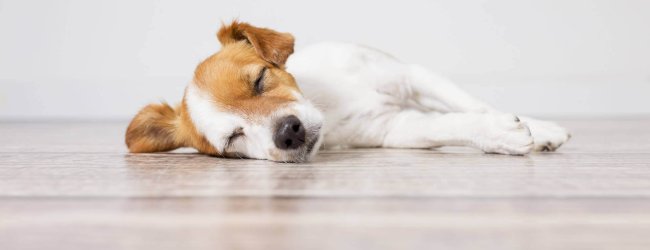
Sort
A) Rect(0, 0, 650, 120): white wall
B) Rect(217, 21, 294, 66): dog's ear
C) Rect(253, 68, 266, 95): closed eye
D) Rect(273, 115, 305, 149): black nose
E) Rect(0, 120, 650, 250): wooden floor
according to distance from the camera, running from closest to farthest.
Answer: Rect(0, 120, 650, 250): wooden floor
Rect(273, 115, 305, 149): black nose
Rect(253, 68, 266, 95): closed eye
Rect(217, 21, 294, 66): dog's ear
Rect(0, 0, 650, 120): white wall

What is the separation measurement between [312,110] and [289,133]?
0.31 feet

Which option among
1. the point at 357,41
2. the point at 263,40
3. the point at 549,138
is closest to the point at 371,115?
the point at 263,40

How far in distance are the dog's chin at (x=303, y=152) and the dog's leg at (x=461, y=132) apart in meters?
0.37

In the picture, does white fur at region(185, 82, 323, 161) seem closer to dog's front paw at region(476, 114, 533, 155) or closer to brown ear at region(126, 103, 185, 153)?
brown ear at region(126, 103, 185, 153)

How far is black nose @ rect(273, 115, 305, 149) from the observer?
4.99 ft

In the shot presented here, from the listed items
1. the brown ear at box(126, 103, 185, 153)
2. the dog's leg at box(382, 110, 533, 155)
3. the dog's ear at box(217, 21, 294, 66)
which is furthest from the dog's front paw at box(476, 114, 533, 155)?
the brown ear at box(126, 103, 185, 153)

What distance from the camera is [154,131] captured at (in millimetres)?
1896

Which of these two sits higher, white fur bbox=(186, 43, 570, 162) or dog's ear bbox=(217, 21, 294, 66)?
dog's ear bbox=(217, 21, 294, 66)

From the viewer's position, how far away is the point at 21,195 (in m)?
1.08

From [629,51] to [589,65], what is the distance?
0.21 metres

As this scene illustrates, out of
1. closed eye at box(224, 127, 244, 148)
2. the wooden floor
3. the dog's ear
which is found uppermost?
the dog's ear

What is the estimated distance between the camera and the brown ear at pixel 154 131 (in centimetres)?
187

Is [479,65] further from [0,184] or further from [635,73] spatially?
[0,184]

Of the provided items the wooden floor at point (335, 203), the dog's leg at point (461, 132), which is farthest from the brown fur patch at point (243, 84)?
the dog's leg at point (461, 132)
